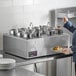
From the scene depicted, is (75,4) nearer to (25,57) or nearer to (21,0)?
(21,0)

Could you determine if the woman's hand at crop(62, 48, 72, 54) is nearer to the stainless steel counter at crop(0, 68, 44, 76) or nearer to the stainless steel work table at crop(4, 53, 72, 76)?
the stainless steel work table at crop(4, 53, 72, 76)

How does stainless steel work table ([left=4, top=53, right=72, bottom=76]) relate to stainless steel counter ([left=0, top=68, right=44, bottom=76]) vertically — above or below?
above

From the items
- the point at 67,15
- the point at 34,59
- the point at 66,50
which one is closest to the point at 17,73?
the point at 34,59

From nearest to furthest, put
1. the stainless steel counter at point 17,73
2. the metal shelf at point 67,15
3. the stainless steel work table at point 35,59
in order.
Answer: the stainless steel counter at point 17,73 < the stainless steel work table at point 35,59 < the metal shelf at point 67,15

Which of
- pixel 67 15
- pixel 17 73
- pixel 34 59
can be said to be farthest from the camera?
pixel 67 15

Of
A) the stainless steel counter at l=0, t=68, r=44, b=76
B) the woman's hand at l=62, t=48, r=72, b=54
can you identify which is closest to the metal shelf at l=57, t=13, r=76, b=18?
the woman's hand at l=62, t=48, r=72, b=54

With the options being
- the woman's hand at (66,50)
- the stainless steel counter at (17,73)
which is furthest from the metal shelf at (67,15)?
the stainless steel counter at (17,73)

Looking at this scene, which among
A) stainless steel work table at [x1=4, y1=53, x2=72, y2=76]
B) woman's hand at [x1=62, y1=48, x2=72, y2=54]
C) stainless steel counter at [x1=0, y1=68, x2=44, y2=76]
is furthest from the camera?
woman's hand at [x1=62, y1=48, x2=72, y2=54]

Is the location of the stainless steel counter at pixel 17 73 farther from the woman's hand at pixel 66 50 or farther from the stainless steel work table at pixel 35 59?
the woman's hand at pixel 66 50

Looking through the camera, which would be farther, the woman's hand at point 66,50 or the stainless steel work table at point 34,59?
the woman's hand at point 66,50

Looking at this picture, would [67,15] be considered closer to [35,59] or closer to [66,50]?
[66,50]

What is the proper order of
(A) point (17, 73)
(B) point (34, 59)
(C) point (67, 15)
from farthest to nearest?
(C) point (67, 15)
(B) point (34, 59)
(A) point (17, 73)

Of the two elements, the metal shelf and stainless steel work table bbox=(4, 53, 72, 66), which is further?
the metal shelf

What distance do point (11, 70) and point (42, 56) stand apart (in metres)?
0.35
